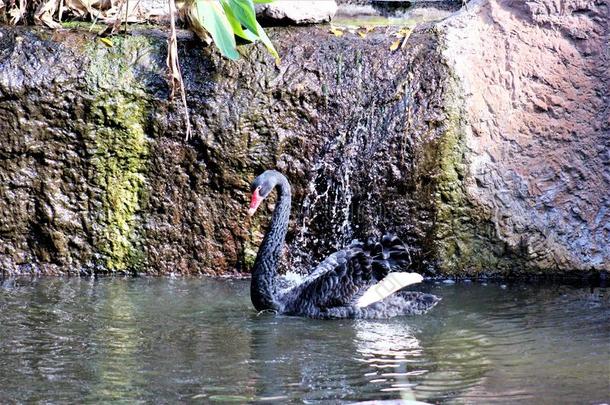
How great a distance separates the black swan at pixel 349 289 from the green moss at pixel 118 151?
1.38 metres

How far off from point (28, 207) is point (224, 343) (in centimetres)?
260

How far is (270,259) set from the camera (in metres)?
6.36

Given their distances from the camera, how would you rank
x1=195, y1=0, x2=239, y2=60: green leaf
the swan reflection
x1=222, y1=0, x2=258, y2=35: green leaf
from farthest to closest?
x1=195, y1=0, x2=239, y2=60: green leaf → x1=222, y1=0, x2=258, y2=35: green leaf → the swan reflection

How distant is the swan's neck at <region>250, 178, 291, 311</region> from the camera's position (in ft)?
20.3

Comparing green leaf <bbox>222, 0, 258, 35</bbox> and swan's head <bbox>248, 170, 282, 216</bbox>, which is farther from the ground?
green leaf <bbox>222, 0, 258, 35</bbox>

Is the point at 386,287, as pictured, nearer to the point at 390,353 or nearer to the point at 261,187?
the point at 261,187

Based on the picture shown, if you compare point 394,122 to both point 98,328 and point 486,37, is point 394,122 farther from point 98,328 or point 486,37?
point 98,328

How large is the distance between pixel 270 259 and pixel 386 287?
681 mm

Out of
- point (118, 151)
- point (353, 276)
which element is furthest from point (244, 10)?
point (118, 151)

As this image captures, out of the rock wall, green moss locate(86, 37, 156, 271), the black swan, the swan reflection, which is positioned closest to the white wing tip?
the black swan

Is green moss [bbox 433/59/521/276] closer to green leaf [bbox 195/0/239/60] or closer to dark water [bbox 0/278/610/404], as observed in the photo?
dark water [bbox 0/278/610/404]

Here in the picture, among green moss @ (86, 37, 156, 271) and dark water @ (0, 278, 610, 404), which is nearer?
dark water @ (0, 278, 610, 404)

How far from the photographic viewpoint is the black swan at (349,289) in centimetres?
613

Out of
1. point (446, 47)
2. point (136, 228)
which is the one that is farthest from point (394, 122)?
point (136, 228)
